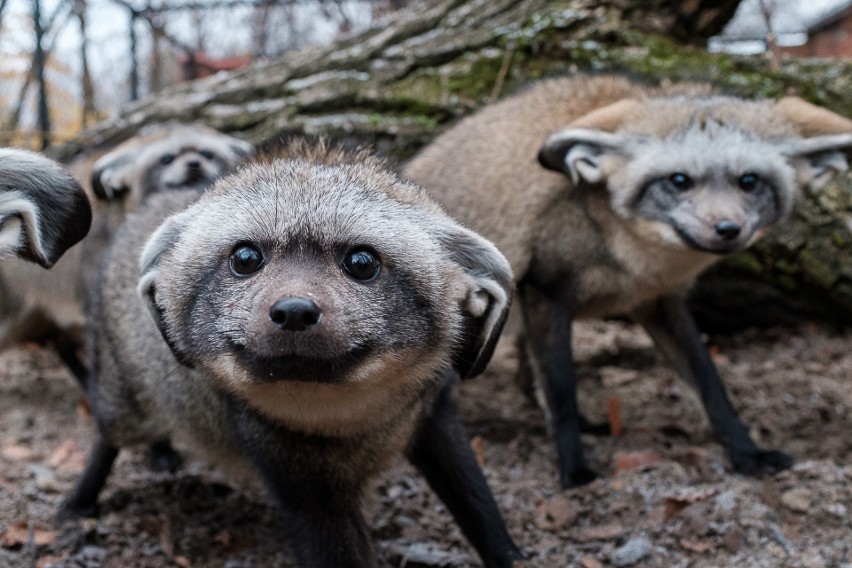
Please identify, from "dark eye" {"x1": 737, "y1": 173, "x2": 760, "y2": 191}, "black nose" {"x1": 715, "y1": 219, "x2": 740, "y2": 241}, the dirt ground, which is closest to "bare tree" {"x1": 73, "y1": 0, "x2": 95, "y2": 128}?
the dirt ground

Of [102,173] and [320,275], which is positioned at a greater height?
[320,275]

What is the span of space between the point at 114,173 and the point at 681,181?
4.02 m

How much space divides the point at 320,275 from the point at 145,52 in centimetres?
934

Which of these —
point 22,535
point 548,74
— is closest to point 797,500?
point 548,74

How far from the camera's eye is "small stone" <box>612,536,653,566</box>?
3.74m

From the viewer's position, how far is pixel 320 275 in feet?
8.85

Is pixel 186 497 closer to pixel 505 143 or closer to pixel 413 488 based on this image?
pixel 413 488

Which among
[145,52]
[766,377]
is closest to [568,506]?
[766,377]

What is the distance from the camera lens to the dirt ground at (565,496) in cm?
384

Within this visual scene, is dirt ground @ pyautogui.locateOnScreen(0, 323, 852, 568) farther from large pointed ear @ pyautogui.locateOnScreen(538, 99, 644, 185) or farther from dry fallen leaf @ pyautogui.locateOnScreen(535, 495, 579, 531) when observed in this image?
large pointed ear @ pyautogui.locateOnScreen(538, 99, 644, 185)

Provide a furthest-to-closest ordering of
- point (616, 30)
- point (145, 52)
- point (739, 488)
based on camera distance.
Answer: point (145, 52), point (616, 30), point (739, 488)

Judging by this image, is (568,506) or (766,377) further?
(766,377)

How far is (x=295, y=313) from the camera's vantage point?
248cm

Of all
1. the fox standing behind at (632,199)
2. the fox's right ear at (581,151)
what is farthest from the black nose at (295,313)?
the fox's right ear at (581,151)
